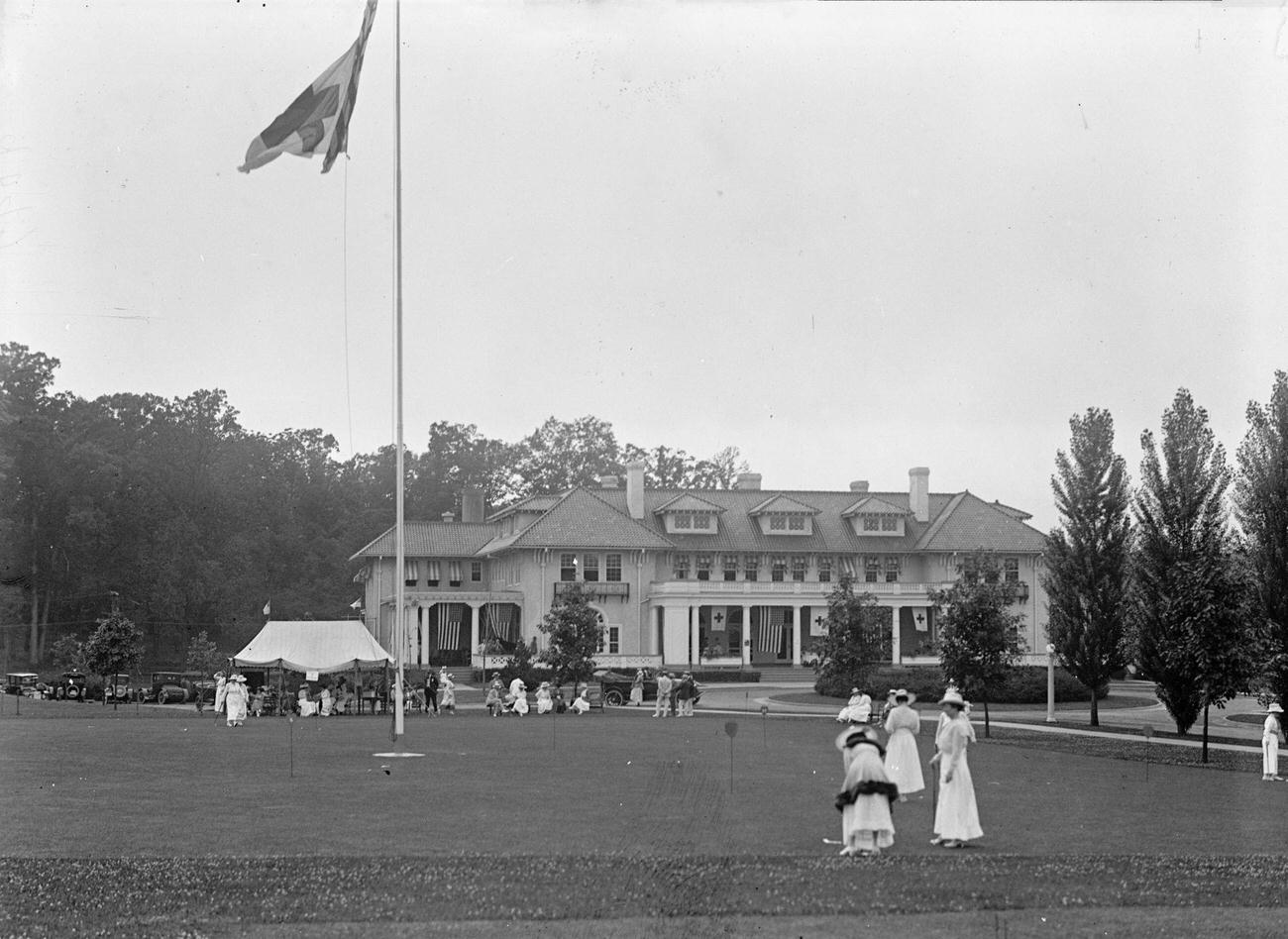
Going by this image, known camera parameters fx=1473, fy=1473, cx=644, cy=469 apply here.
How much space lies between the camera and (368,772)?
22719 mm

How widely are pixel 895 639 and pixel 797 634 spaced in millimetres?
4812

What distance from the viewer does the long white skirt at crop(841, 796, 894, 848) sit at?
1473cm

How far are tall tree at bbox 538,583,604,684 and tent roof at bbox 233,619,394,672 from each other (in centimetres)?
673

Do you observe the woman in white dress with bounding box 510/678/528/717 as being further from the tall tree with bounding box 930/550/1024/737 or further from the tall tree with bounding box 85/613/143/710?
the tall tree with bounding box 85/613/143/710

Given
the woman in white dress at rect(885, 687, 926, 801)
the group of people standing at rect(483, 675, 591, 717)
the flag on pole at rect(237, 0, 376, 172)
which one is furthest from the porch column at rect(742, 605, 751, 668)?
the woman in white dress at rect(885, 687, 926, 801)

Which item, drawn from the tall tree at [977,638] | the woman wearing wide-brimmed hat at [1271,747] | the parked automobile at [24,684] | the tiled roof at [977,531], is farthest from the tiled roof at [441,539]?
the woman wearing wide-brimmed hat at [1271,747]

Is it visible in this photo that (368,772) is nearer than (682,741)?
Yes

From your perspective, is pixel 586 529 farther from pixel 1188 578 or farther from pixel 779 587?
pixel 1188 578

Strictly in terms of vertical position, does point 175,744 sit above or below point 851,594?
below

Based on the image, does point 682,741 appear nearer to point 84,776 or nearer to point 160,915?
point 84,776

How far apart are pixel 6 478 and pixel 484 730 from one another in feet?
144

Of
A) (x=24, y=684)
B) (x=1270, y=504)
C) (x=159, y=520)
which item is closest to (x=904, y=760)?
(x=1270, y=504)

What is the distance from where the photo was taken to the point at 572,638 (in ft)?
159

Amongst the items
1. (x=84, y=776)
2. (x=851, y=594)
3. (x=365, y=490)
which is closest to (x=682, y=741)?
(x=84, y=776)
